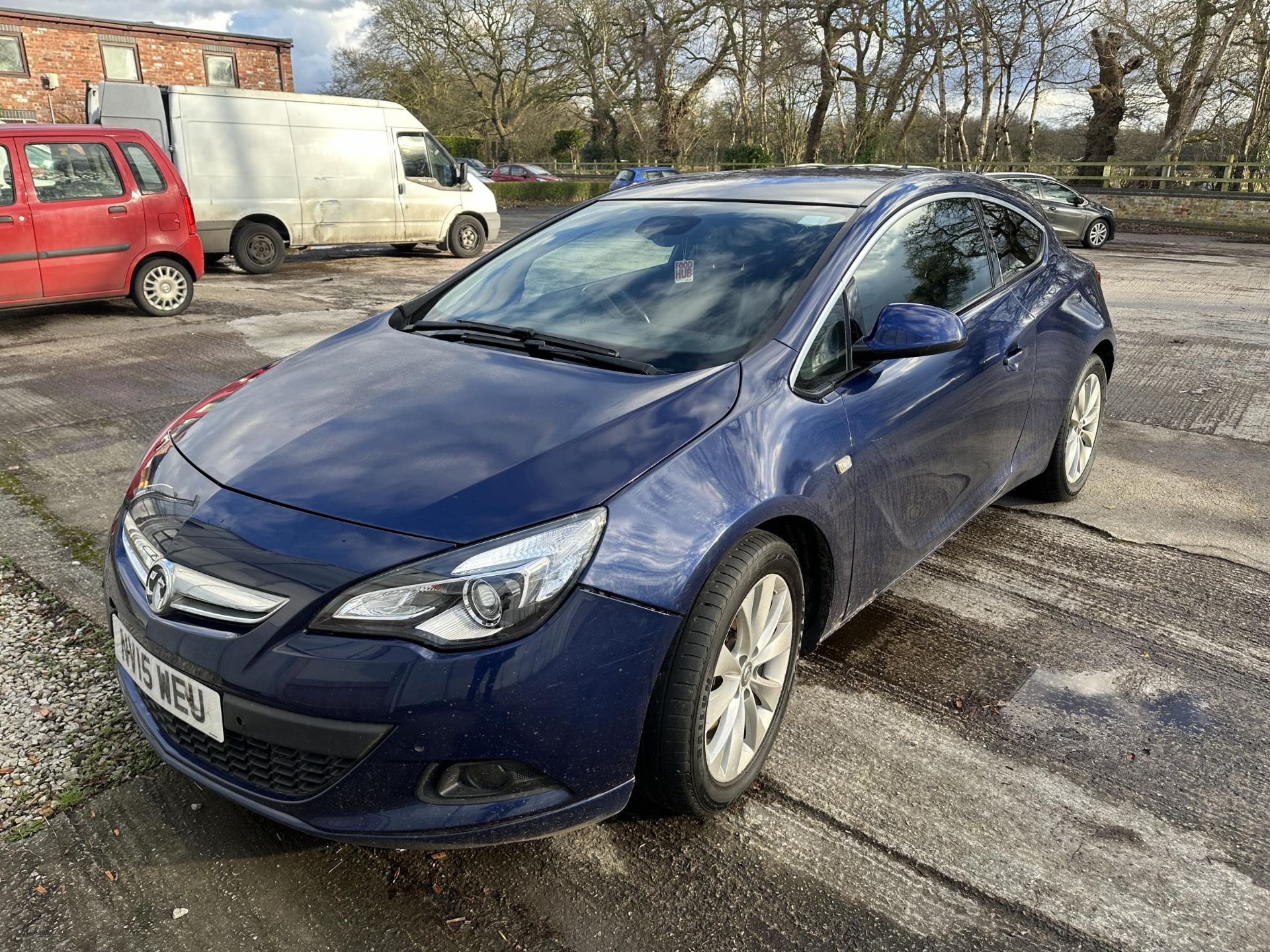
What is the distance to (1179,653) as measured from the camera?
341 centimetres

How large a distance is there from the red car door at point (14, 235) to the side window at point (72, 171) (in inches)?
5.7

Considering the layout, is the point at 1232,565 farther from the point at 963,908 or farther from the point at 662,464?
the point at 662,464

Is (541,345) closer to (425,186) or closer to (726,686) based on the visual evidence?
(726,686)

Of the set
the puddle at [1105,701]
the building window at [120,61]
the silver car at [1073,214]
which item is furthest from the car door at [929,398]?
the building window at [120,61]

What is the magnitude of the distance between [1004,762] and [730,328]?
1.47 metres

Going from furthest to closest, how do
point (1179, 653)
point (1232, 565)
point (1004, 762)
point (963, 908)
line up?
point (1232, 565) < point (1179, 653) < point (1004, 762) < point (963, 908)

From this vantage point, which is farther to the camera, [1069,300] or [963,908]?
[1069,300]

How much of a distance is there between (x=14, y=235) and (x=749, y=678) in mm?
8494

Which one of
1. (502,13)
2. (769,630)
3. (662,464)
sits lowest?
(769,630)

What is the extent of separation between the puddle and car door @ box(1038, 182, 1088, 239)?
58.8 ft

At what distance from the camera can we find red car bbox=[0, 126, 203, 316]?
27.7ft

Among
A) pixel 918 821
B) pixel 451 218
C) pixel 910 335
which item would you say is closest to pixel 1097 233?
pixel 451 218

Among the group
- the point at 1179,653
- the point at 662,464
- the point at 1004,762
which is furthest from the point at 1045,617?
the point at 662,464

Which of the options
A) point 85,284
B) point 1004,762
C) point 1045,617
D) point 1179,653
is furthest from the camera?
point 85,284
